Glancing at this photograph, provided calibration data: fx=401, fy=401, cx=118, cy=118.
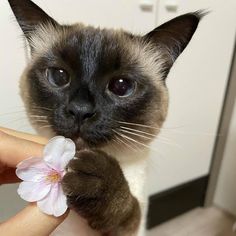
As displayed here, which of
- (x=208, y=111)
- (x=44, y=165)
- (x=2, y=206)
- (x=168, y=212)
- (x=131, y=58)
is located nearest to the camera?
(x=44, y=165)

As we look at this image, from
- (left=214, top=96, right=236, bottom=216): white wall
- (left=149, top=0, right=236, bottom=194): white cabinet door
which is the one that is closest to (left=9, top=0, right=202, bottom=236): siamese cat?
(left=149, top=0, right=236, bottom=194): white cabinet door

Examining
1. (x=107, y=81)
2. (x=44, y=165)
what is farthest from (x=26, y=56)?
(x=44, y=165)

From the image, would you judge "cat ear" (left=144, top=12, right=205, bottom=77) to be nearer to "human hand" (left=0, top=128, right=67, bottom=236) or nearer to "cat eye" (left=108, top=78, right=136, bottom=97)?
"cat eye" (left=108, top=78, right=136, bottom=97)

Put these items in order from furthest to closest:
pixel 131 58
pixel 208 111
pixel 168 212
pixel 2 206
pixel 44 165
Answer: pixel 168 212, pixel 208 111, pixel 2 206, pixel 131 58, pixel 44 165

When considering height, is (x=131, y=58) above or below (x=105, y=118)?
above

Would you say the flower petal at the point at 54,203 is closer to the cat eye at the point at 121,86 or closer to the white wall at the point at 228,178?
the cat eye at the point at 121,86

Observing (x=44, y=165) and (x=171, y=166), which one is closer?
(x=44, y=165)

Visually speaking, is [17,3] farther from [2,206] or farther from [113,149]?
[2,206]
